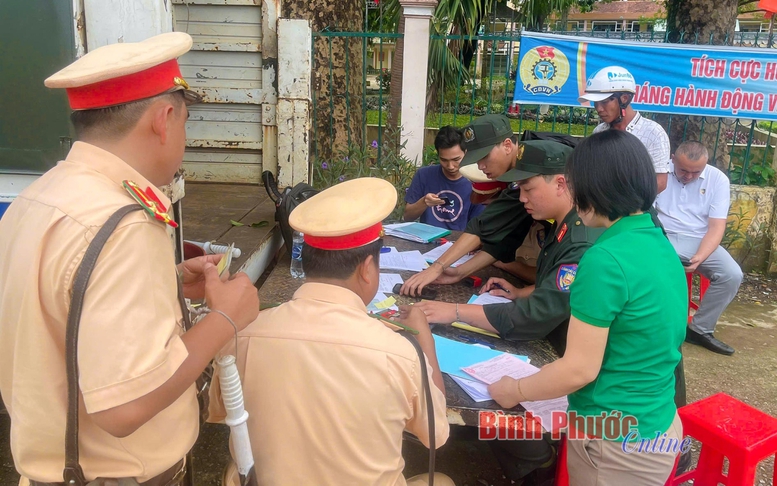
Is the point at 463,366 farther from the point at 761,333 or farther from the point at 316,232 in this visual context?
the point at 761,333

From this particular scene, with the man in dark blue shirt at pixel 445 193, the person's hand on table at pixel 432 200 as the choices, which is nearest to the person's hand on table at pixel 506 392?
the person's hand on table at pixel 432 200

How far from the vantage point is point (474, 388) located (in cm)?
190

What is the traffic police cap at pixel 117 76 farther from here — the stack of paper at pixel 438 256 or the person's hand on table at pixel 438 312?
the stack of paper at pixel 438 256

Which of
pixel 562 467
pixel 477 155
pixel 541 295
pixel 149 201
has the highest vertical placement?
A: pixel 149 201

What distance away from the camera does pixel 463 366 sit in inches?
79.7

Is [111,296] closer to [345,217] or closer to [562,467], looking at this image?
[345,217]

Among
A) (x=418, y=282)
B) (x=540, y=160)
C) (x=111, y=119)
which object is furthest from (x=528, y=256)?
(x=111, y=119)

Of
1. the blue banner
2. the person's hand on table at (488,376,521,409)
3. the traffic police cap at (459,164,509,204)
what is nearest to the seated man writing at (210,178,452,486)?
the person's hand on table at (488,376,521,409)

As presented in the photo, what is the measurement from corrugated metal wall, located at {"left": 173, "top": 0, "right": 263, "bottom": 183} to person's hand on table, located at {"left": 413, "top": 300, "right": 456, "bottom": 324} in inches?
99.7

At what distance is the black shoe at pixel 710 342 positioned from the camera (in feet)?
13.6

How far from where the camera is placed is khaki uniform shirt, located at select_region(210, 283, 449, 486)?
1.37 metres

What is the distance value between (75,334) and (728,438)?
6.79ft

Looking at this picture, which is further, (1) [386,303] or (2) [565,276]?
(1) [386,303]

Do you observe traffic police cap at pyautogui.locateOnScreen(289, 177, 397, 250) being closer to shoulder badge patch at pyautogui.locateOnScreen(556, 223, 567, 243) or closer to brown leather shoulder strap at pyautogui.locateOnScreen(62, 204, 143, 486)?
brown leather shoulder strap at pyautogui.locateOnScreen(62, 204, 143, 486)
